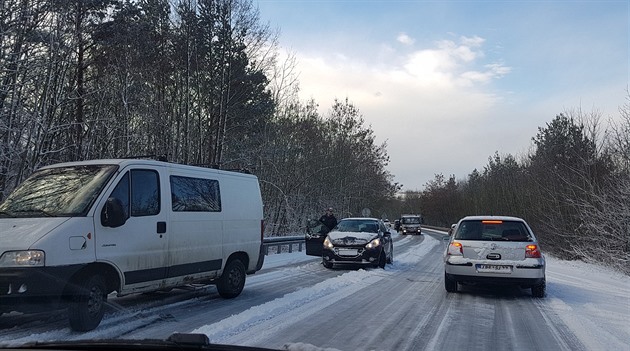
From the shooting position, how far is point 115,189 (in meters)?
6.66

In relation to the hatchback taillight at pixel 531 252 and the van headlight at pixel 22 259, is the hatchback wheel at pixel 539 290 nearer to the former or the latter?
the hatchback taillight at pixel 531 252

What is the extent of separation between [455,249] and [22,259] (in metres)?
7.66

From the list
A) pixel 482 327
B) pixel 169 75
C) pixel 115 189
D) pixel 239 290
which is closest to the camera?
pixel 115 189

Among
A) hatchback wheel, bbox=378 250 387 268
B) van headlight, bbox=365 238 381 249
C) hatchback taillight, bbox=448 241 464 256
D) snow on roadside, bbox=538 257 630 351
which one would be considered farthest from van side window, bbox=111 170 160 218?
hatchback wheel, bbox=378 250 387 268

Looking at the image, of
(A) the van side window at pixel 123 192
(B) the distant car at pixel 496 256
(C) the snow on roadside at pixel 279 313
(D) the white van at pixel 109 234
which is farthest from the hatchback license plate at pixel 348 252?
(A) the van side window at pixel 123 192

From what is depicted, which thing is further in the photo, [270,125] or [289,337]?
[270,125]

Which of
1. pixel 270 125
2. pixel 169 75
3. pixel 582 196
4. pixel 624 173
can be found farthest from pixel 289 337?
pixel 270 125

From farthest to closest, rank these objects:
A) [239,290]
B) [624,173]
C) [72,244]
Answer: [624,173] < [239,290] < [72,244]

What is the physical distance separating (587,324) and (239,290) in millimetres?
5795

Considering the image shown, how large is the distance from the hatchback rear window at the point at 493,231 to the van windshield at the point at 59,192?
701 cm

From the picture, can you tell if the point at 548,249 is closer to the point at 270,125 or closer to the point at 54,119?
the point at 270,125

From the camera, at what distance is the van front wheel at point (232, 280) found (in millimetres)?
8992

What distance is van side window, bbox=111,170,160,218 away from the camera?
6.81m

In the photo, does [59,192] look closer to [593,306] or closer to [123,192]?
[123,192]
